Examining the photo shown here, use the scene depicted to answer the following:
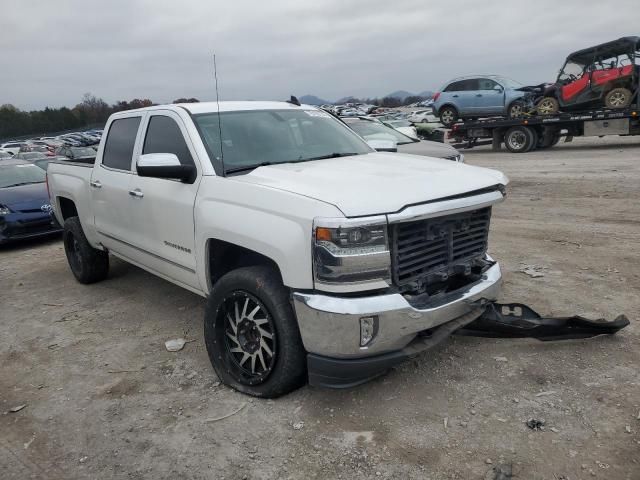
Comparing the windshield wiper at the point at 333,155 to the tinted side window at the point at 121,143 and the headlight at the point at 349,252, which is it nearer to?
the headlight at the point at 349,252

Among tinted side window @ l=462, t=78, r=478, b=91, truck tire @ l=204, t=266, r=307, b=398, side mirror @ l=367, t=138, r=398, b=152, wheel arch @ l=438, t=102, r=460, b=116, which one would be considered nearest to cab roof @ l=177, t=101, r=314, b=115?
side mirror @ l=367, t=138, r=398, b=152

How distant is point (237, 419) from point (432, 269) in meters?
1.50

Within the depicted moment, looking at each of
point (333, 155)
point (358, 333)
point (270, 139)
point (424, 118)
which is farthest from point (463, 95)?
point (358, 333)

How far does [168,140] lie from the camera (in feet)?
13.8

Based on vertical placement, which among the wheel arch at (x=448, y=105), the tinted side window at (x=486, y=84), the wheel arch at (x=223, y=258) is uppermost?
the tinted side window at (x=486, y=84)

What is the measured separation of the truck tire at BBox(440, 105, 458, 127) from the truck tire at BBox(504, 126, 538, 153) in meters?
2.98

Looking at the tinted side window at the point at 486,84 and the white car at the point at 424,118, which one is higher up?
the tinted side window at the point at 486,84

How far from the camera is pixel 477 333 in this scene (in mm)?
3971

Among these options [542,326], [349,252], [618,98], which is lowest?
[542,326]

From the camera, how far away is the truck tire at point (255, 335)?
3102 mm

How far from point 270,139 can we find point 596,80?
50.5 feet

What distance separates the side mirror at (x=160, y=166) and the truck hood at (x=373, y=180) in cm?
45

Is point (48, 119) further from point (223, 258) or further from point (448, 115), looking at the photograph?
point (223, 258)

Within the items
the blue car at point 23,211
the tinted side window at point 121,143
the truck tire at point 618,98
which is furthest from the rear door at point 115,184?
the truck tire at point 618,98
